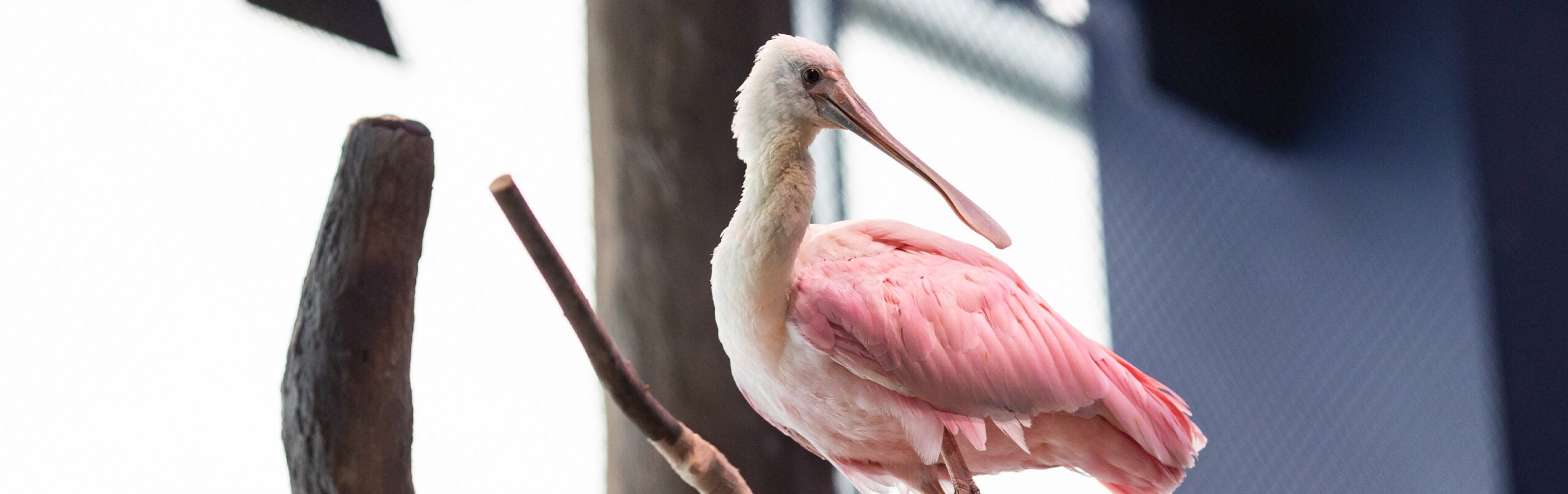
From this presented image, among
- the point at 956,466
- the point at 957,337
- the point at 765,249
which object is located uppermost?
the point at 765,249

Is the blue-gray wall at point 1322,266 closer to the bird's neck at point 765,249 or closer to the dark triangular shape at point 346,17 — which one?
the dark triangular shape at point 346,17

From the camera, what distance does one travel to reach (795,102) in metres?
1.18

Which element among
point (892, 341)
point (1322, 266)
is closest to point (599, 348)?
point (892, 341)

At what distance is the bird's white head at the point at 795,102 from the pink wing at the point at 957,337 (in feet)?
0.28

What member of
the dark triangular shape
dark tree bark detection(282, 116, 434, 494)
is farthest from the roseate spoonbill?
the dark triangular shape

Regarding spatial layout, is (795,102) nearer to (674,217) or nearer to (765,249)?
(765,249)

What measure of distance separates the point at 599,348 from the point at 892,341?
31cm

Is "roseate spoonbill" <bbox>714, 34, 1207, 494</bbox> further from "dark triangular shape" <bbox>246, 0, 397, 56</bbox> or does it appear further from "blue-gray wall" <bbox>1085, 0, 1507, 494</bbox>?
"blue-gray wall" <bbox>1085, 0, 1507, 494</bbox>

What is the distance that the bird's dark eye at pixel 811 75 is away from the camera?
1199mm

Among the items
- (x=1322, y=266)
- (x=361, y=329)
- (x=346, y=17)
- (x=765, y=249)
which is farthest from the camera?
(x=1322, y=266)

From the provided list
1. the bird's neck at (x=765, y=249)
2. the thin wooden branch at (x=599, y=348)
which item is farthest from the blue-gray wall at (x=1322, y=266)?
the thin wooden branch at (x=599, y=348)

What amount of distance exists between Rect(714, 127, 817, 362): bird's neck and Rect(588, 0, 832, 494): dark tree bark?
2.05 feet

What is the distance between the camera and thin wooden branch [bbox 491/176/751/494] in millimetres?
919

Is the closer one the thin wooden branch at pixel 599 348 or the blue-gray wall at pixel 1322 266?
the thin wooden branch at pixel 599 348
